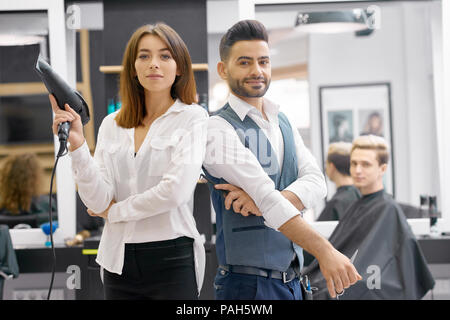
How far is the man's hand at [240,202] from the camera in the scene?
4.93 feet

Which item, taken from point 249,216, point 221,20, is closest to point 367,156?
point 221,20

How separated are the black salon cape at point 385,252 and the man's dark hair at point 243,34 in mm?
1088

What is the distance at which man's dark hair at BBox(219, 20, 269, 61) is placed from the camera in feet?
5.27

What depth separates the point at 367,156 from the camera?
98.7 inches

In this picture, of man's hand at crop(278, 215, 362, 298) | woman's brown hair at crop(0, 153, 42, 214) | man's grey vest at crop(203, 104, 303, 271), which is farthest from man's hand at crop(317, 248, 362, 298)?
woman's brown hair at crop(0, 153, 42, 214)

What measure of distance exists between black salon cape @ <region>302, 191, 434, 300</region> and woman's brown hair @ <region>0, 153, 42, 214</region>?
1527 millimetres

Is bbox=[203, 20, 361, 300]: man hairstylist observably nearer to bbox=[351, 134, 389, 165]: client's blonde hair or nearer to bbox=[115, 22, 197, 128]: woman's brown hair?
bbox=[115, 22, 197, 128]: woman's brown hair

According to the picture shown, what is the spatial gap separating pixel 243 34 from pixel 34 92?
4.12 feet

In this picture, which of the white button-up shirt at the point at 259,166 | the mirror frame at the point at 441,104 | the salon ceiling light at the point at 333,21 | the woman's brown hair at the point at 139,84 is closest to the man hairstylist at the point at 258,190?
the white button-up shirt at the point at 259,166

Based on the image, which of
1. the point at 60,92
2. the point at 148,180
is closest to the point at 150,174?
the point at 148,180

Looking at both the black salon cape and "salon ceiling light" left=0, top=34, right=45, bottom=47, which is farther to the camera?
"salon ceiling light" left=0, top=34, right=45, bottom=47

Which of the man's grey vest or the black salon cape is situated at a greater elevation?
the man's grey vest

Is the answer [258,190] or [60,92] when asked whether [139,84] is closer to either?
[60,92]

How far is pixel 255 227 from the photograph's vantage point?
154 cm
